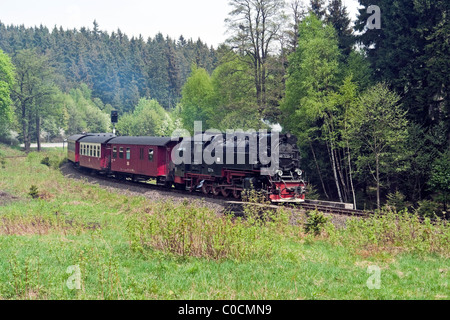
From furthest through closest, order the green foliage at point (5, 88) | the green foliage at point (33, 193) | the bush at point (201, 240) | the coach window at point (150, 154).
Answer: the green foliage at point (5, 88) < the coach window at point (150, 154) < the green foliage at point (33, 193) < the bush at point (201, 240)

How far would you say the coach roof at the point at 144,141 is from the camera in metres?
26.2

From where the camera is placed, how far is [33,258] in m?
9.50

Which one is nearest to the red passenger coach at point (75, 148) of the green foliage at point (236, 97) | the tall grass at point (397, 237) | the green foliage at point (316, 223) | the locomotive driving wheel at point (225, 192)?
the green foliage at point (236, 97)

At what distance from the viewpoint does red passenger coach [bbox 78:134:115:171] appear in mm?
32375

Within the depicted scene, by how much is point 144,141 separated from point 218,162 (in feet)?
27.3

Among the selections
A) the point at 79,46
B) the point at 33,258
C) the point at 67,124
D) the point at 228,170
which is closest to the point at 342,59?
the point at 228,170

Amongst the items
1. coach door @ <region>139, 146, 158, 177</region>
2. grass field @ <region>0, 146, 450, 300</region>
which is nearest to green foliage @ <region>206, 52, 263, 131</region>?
coach door @ <region>139, 146, 158, 177</region>

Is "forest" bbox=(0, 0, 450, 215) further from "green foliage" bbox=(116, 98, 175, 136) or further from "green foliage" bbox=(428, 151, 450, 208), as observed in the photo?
"green foliage" bbox=(116, 98, 175, 136)

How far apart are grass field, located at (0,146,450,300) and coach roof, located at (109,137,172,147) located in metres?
12.0

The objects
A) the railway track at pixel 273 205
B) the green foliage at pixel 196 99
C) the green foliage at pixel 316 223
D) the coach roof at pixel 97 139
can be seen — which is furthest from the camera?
the green foliage at pixel 196 99

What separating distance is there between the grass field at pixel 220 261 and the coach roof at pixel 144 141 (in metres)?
12.0

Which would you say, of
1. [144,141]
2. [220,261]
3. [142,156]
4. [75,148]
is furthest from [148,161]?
[220,261]

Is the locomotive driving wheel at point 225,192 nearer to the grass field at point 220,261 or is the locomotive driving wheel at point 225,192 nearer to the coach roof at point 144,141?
the coach roof at point 144,141

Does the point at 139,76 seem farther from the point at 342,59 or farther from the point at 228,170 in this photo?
the point at 228,170
